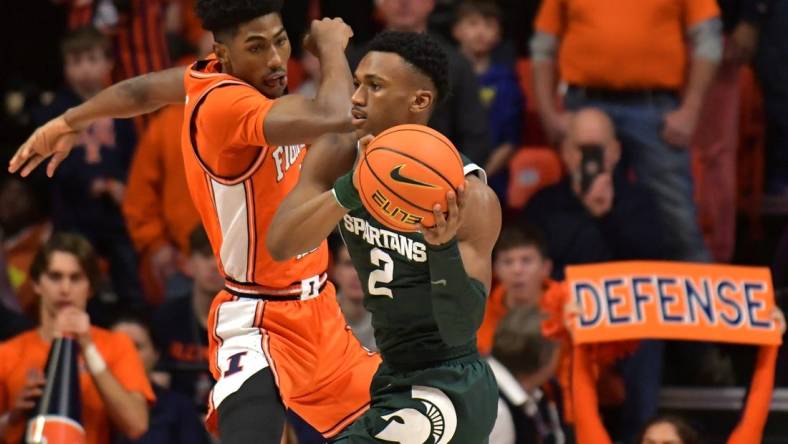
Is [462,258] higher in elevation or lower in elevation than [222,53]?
lower

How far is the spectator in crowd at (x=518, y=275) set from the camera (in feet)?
24.5

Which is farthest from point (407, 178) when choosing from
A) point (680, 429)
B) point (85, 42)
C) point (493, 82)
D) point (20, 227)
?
point (20, 227)

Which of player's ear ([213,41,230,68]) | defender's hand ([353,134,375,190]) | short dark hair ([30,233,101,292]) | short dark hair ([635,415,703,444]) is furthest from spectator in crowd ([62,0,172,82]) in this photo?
defender's hand ([353,134,375,190])

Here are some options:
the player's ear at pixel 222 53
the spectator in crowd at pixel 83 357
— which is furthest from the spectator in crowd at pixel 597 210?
the player's ear at pixel 222 53

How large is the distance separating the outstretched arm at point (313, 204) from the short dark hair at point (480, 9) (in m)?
4.02

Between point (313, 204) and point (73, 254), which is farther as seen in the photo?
point (73, 254)

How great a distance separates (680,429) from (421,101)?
2.08 metres

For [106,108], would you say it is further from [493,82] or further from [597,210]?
[493,82]

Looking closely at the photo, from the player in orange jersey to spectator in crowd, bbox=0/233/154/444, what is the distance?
1.59m

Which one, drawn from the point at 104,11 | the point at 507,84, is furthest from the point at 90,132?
the point at 507,84

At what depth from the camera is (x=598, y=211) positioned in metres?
7.89

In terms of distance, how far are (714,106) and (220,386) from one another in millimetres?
4168

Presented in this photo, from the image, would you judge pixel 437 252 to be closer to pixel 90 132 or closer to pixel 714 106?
pixel 714 106

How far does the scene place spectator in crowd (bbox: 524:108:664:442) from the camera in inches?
309
